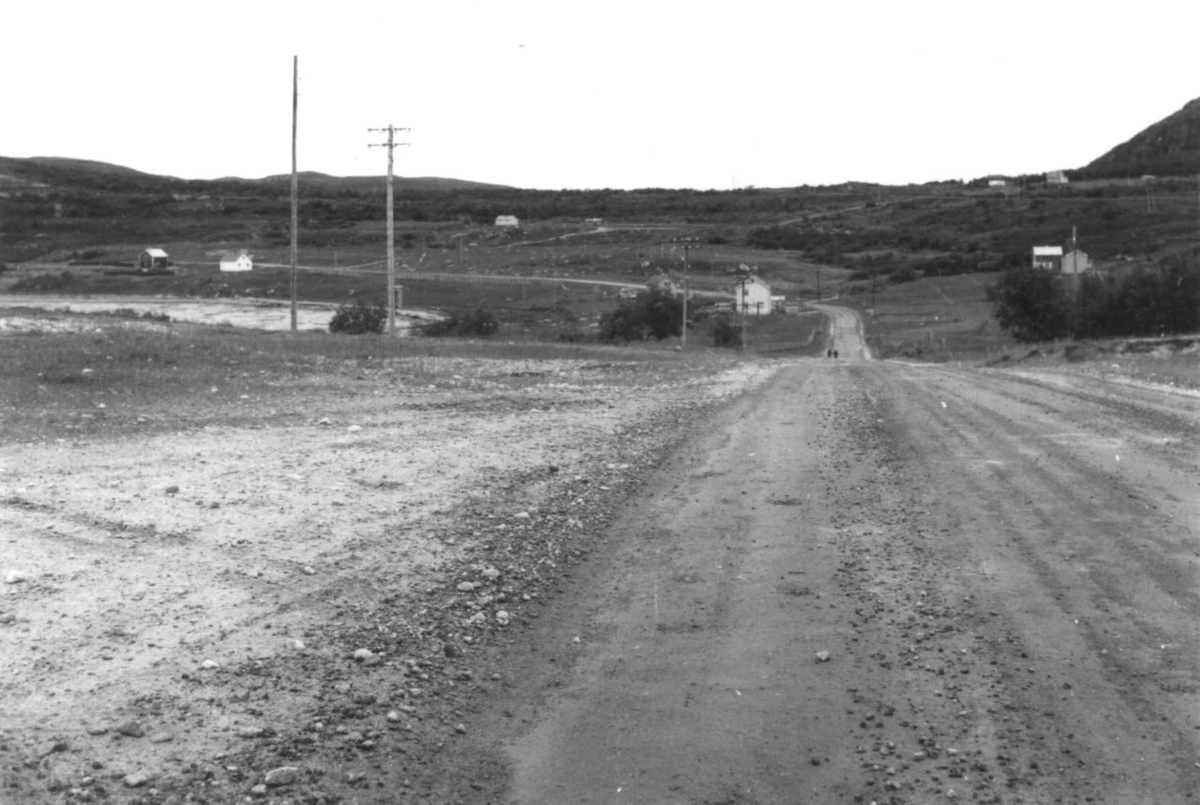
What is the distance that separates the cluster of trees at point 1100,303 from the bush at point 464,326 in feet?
107

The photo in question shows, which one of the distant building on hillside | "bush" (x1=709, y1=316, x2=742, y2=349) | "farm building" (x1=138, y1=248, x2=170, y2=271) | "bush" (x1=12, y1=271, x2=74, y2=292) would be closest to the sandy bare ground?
"bush" (x1=12, y1=271, x2=74, y2=292)

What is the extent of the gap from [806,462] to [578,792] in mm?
7940

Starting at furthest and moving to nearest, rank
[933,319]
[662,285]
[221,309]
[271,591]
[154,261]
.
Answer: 1. [933,319]
2. [662,285]
3. [154,261]
4. [221,309]
5. [271,591]

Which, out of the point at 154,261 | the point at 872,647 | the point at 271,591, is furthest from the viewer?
the point at 154,261

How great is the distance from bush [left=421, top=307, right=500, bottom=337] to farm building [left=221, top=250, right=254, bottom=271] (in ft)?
123

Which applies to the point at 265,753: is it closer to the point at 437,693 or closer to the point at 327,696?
the point at 327,696

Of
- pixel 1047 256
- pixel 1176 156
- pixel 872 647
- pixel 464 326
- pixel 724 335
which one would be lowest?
pixel 872 647

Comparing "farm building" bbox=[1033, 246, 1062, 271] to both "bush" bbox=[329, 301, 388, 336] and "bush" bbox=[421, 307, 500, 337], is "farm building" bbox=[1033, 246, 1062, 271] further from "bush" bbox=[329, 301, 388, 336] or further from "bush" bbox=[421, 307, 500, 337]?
"bush" bbox=[329, 301, 388, 336]

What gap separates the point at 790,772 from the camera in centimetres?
459

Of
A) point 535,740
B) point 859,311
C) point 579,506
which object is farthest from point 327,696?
point 859,311

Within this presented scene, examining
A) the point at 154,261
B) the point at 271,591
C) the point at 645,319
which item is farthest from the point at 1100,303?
the point at 154,261

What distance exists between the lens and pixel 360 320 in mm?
56312

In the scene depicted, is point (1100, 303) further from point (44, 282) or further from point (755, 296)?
point (44, 282)

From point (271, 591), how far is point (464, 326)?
5600 centimetres
